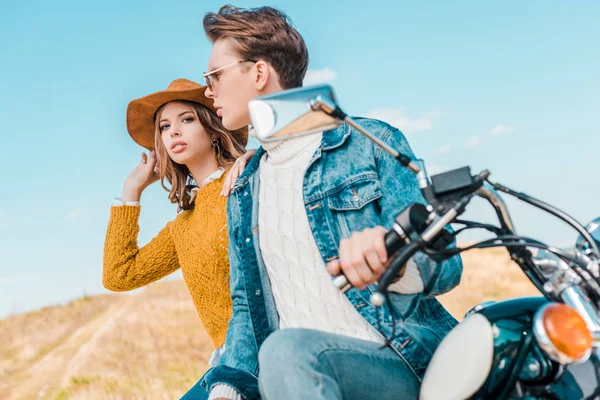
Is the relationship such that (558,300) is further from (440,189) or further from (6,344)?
(6,344)

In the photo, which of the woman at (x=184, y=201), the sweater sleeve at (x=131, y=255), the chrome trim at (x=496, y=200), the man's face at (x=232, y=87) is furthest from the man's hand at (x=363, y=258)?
the sweater sleeve at (x=131, y=255)

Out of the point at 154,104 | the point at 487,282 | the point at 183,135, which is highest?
the point at 154,104

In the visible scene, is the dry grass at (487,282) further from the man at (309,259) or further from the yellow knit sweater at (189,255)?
the man at (309,259)

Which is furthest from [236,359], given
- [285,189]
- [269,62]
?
[269,62]

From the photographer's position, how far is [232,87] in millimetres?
2783

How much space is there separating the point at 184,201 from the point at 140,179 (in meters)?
0.40

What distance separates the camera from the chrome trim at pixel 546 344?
4.56 ft

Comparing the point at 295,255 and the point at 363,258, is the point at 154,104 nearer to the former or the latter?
the point at 295,255

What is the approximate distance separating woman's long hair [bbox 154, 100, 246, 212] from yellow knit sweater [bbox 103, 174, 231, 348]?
4.1 inches

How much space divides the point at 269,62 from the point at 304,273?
1043 millimetres

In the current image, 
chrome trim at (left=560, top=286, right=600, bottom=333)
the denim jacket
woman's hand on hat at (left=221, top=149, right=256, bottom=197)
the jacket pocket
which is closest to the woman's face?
woman's hand on hat at (left=221, top=149, right=256, bottom=197)

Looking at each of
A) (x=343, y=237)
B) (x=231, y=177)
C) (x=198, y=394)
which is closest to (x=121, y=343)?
(x=198, y=394)

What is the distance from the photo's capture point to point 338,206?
2219 millimetres

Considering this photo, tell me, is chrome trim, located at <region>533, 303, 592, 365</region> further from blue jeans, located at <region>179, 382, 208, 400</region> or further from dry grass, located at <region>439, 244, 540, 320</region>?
dry grass, located at <region>439, 244, 540, 320</region>
